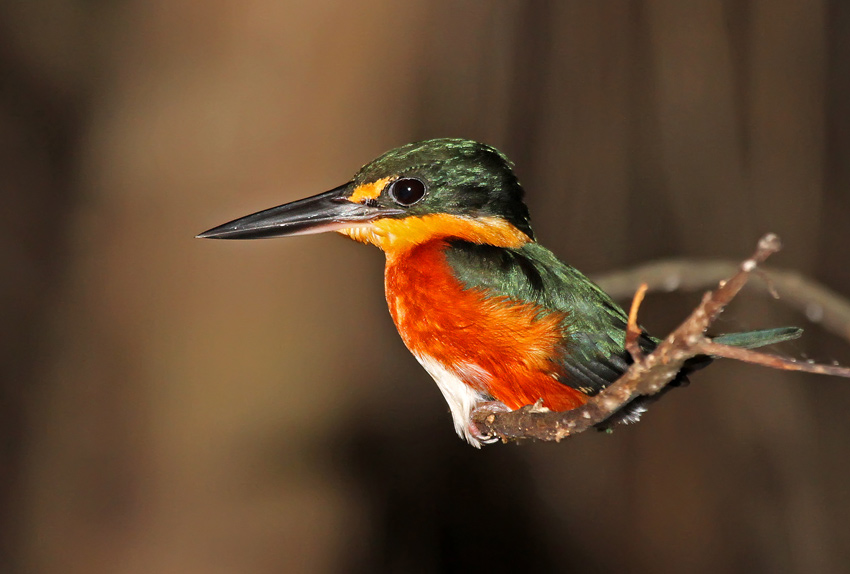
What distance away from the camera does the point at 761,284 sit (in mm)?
1535

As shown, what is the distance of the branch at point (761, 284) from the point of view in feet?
4.96

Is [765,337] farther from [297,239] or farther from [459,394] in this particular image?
[297,239]

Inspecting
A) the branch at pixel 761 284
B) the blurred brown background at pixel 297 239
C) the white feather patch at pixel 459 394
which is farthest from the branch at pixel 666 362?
the blurred brown background at pixel 297 239

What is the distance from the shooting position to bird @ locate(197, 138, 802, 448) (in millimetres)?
1888

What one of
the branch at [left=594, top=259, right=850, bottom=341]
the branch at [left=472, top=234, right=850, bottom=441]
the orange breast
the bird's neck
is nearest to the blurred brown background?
the bird's neck

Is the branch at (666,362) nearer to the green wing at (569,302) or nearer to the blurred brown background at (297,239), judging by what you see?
the green wing at (569,302)

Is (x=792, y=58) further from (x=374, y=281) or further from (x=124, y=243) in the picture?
(x=124, y=243)

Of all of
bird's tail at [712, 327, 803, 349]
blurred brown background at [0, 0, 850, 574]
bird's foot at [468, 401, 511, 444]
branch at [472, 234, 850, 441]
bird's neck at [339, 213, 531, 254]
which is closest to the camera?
branch at [472, 234, 850, 441]

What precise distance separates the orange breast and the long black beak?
169mm

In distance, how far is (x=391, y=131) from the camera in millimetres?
3627

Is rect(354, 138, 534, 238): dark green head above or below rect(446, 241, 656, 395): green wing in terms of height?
above

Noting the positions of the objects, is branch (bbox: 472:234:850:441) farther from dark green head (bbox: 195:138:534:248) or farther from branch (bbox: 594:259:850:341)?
dark green head (bbox: 195:138:534:248)

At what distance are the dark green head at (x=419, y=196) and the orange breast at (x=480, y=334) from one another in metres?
0.11

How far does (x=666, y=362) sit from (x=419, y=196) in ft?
3.54
